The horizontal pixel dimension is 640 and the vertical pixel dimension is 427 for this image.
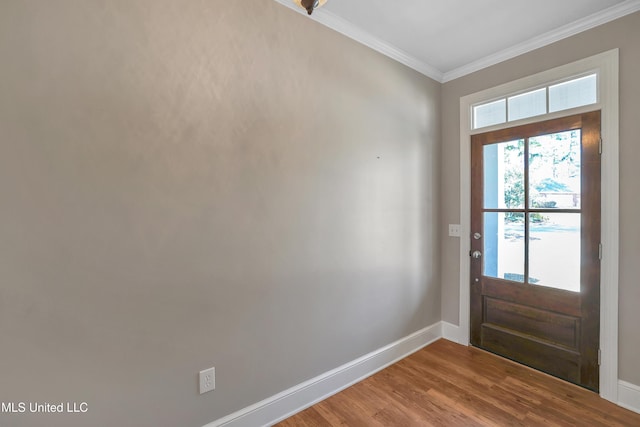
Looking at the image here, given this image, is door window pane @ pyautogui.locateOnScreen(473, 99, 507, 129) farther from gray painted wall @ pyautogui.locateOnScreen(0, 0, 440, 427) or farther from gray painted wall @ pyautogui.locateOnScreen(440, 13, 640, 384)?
gray painted wall @ pyautogui.locateOnScreen(0, 0, 440, 427)

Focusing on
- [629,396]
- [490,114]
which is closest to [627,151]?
[490,114]

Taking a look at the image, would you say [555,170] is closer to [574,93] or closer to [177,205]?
[574,93]

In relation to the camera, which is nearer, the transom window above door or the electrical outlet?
the electrical outlet

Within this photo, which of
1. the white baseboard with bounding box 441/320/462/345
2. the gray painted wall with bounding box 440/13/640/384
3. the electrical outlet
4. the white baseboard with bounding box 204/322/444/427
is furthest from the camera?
the white baseboard with bounding box 441/320/462/345

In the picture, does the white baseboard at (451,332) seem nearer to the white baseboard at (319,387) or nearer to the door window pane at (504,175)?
the white baseboard at (319,387)

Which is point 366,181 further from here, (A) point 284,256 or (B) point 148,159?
(B) point 148,159

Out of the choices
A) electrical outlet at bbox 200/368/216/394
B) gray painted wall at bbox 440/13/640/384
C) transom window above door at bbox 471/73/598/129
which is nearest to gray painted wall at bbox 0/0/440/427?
electrical outlet at bbox 200/368/216/394

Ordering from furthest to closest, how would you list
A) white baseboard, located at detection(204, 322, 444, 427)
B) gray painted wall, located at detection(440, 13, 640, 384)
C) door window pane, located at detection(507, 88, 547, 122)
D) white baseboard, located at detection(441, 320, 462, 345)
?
white baseboard, located at detection(441, 320, 462, 345)
door window pane, located at detection(507, 88, 547, 122)
gray painted wall, located at detection(440, 13, 640, 384)
white baseboard, located at detection(204, 322, 444, 427)

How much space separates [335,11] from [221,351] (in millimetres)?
2290

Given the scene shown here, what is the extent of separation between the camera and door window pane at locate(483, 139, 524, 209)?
2.41m

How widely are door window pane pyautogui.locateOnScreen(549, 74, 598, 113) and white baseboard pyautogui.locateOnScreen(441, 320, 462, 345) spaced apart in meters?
2.11

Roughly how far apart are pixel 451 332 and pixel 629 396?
4.01 ft

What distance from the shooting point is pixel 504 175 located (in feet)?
8.21

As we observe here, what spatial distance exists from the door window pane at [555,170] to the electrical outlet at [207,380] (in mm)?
2628
